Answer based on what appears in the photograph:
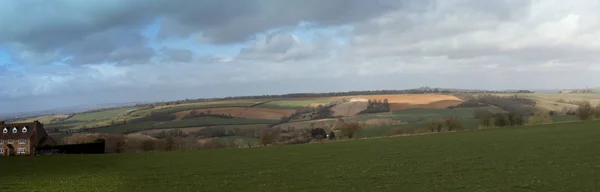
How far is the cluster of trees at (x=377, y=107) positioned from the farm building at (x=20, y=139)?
88910 millimetres

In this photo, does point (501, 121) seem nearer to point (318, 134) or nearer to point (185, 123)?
point (318, 134)

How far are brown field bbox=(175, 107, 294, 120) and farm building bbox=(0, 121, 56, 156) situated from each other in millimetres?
57422

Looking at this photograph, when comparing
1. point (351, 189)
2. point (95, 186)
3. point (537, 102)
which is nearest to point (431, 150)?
point (351, 189)

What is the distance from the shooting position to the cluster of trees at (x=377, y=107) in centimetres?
13350

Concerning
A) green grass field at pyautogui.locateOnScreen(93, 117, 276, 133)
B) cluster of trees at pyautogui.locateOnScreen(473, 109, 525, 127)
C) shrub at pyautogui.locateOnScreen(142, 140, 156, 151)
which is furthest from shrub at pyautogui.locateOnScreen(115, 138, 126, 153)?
cluster of trees at pyautogui.locateOnScreen(473, 109, 525, 127)

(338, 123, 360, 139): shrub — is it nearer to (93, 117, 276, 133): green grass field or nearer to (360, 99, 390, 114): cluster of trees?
(93, 117, 276, 133): green grass field

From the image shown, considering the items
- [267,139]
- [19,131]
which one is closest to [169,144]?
[267,139]

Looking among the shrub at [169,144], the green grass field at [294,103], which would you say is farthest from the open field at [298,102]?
the shrub at [169,144]

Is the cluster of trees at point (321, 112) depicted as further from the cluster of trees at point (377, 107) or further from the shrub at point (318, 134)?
the shrub at point (318, 134)

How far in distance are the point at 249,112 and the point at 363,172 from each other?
100 m

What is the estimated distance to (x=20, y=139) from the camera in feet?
220

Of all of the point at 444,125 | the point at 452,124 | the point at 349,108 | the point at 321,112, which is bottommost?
the point at 444,125

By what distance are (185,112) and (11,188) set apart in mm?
104560

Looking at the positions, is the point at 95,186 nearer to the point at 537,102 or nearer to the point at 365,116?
the point at 365,116
